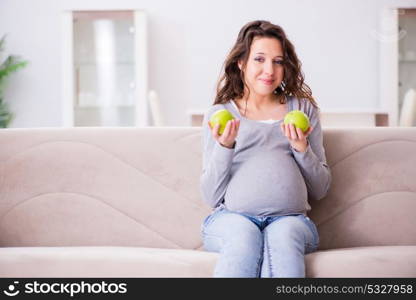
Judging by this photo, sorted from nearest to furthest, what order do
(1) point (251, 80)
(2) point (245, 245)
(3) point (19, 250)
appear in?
(2) point (245, 245) < (3) point (19, 250) < (1) point (251, 80)

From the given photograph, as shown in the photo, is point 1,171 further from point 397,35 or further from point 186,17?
point 397,35

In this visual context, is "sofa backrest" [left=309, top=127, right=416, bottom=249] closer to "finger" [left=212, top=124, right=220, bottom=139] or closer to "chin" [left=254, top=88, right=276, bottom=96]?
"chin" [left=254, top=88, right=276, bottom=96]

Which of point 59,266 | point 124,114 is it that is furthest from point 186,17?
point 59,266

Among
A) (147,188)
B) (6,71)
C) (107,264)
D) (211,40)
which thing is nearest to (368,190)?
(147,188)

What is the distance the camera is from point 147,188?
2.00 metres

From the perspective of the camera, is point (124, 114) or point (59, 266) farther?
point (124, 114)

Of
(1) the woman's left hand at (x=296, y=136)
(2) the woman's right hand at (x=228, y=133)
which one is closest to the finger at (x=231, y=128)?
(2) the woman's right hand at (x=228, y=133)

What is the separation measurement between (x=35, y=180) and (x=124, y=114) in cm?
352

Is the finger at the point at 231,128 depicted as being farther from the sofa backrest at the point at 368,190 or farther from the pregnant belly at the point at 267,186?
the sofa backrest at the point at 368,190

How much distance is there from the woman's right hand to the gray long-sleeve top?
3 cm

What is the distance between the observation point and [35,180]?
203 cm

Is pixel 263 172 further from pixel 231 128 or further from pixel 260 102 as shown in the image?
pixel 260 102

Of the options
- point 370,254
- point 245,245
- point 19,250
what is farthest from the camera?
point 19,250

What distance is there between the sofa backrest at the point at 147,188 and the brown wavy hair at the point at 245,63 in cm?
18
